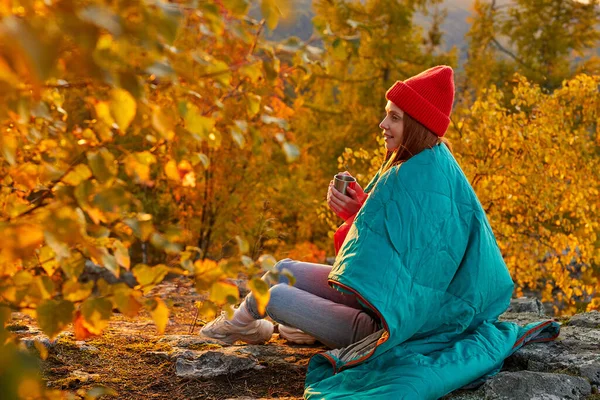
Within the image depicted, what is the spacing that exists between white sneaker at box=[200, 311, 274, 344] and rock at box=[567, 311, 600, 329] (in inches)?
74.4

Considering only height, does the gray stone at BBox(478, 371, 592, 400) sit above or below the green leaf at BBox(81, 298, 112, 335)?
below

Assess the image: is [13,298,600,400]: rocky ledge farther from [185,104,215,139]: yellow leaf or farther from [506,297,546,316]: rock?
[185,104,215,139]: yellow leaf

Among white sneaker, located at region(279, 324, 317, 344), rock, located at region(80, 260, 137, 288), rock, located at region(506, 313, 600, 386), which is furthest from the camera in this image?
rock, located at region(80, 260, 137, 288)

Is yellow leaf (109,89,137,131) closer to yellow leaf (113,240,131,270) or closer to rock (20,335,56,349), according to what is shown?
yellow leaf (113,240,131,270)

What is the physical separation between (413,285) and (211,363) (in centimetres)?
111

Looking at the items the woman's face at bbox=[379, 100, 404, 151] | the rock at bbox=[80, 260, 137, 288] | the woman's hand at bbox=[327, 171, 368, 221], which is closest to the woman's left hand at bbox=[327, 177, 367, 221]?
the woman's hand at bbox=[327, 171, 368, 221]

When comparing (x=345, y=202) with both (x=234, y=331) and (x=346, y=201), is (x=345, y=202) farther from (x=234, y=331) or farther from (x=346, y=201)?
(x=234, y=331)

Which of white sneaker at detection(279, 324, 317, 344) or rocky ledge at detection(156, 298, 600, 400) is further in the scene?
white sneaker at detection(279, 324, 317, 344)

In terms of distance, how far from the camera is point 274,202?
1298 cm

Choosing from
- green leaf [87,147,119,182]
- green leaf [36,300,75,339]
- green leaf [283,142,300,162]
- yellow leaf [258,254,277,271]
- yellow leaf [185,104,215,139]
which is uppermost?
yellow leaf [185,104,215,139]

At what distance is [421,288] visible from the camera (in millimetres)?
2998

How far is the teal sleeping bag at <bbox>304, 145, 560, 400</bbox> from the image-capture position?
287 cm

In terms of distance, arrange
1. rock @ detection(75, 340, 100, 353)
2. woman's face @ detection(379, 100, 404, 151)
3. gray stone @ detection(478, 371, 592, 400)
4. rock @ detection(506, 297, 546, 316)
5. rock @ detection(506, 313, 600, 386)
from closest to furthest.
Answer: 1. gray stone @ detection(478, 371, 592, 400)
2. rock @ detection(506, 313, 600, 386)
3. woman's face @ detection(379, 100, 404, 151)
4. rock @ detection(75, 340, 100, 353)
5. rock @ detection(506, 297, 546, 316)

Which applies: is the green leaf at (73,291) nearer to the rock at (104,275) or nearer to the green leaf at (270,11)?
the green leaf at (270,11)
